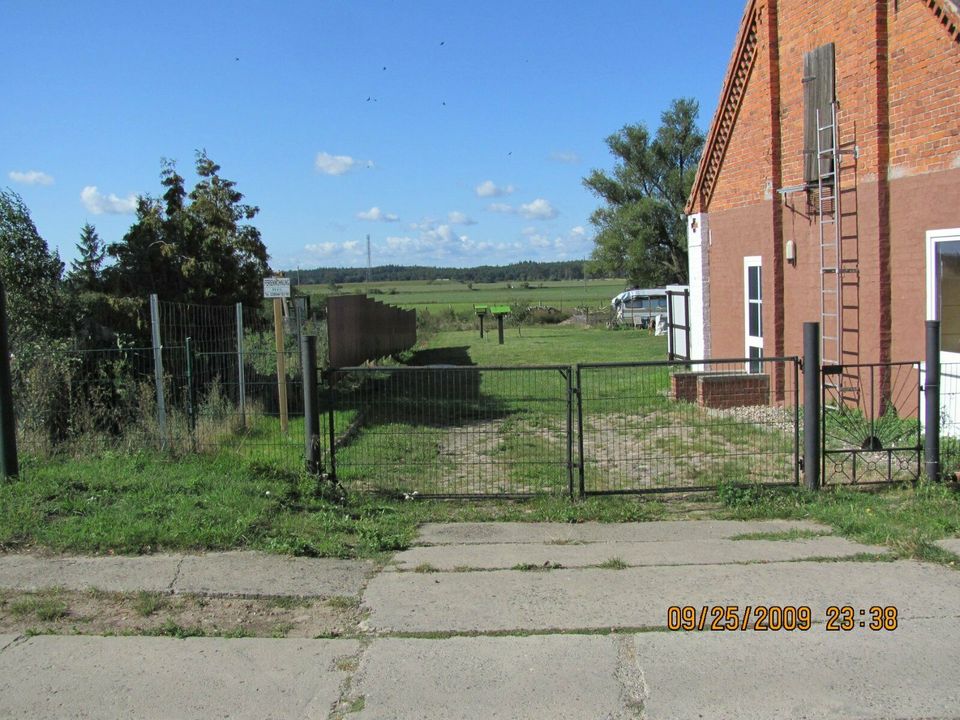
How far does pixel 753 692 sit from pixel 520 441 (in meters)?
7.57

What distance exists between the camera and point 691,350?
18391 mm

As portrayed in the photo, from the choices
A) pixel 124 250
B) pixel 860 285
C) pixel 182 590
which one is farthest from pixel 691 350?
pixel 182 590

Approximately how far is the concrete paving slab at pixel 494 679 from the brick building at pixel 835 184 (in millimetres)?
7945

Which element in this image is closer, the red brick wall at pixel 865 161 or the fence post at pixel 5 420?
the fence post at pixel 5 420

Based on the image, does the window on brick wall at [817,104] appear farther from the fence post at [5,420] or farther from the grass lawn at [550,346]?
the fence post at [5,420]

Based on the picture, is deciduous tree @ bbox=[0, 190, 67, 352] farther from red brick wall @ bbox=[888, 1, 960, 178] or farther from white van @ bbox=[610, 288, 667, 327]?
white van @ bbox=[610, 288, 667, 327]

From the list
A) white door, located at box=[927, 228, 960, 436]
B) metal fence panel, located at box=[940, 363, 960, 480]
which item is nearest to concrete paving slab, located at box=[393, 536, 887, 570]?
metal fence panel, located at box=[940, 363, 960, 480]

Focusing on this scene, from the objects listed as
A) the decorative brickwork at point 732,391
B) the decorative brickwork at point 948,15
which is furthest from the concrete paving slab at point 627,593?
the decorative brickwork at point 948,15

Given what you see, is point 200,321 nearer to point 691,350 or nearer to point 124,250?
point 124,250

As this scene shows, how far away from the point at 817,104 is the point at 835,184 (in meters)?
1.41

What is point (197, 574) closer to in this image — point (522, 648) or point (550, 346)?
point (522, 648)

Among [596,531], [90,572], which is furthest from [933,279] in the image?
[90,572]

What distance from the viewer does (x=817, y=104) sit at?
1298 cm

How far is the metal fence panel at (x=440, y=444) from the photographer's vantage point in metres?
8.80
